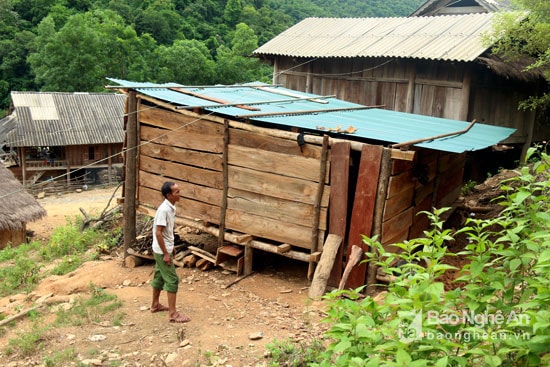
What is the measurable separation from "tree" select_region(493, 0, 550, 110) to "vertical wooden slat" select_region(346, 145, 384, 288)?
4.04 m

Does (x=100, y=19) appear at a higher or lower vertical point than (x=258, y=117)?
higher

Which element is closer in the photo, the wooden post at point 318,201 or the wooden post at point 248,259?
the wooden post at point 318,201

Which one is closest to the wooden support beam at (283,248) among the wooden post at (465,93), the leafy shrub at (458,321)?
the leafy shrub at (458,321)

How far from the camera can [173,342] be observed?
5.51 metres

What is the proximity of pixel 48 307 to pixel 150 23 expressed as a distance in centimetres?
3608

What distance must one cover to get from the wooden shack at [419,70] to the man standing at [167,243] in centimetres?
619

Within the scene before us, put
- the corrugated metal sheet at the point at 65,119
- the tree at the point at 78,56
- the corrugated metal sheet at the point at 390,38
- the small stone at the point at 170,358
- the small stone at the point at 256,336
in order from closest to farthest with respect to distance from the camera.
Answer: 1. the small stone at the point at 170,358
2. the small stone at the point at 256,336
3. the corrugated metal sheet at the point at 390,38
4. the corrugated metal sheet at the point at 65,119
5. the tree at the point at 78,56

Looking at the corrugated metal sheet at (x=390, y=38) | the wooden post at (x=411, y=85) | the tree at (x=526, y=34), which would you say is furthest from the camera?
the wooden post at (x=411, y=85)

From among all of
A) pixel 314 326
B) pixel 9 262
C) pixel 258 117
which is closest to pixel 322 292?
pixel 314 326

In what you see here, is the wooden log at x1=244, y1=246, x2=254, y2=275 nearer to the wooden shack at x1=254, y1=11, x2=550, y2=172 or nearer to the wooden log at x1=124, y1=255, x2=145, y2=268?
the wooden log at x1=124, y1=255, x2=145, y2=268

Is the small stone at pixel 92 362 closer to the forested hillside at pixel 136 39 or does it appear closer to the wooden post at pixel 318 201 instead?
the wooden post at pixel 318 201

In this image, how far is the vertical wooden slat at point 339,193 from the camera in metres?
6.40

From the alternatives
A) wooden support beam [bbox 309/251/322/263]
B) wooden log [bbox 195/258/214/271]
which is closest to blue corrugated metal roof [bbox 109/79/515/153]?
wooden support beam [bbox 309/251/322/263]

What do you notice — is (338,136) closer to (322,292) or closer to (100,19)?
(322,292)
